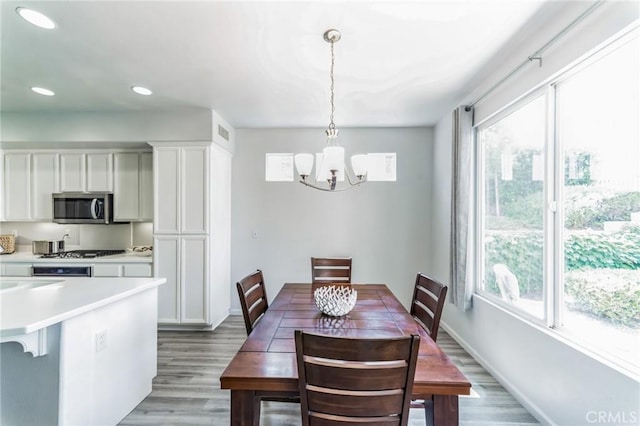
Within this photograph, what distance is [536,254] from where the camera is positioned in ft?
7.04

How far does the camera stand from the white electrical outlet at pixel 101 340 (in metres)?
1.74

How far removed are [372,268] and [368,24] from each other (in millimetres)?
3012

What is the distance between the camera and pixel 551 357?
6.10 ft

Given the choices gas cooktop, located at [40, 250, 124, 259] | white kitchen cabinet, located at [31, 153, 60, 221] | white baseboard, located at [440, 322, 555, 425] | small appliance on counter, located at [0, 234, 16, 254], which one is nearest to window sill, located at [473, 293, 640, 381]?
white baseboard, located at [440, 322, 555, 425]

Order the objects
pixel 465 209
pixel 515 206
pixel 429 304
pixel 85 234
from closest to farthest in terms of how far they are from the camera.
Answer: pixel 429 304 → pixel 515 206 → pixel 465 209 → pixel 85 234

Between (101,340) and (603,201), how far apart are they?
298 cm

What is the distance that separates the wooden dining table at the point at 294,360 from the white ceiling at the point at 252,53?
185 centimetres

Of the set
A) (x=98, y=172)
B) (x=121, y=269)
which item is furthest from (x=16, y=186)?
(x=121, y=269)

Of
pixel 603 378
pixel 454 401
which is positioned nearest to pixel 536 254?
pixel 603 378

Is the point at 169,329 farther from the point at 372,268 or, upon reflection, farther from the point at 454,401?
the point at 454,401

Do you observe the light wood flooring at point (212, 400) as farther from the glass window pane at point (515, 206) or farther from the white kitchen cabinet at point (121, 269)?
the white kitchen cabinet at point (121, 269)

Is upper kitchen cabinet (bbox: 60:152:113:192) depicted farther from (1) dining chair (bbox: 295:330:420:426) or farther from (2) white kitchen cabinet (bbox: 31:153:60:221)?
(1) dining chair (bbox: 295:330:420:426)

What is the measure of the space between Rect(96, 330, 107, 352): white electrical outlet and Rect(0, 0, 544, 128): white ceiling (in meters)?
1.93

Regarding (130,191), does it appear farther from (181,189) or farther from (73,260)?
(73,260)
